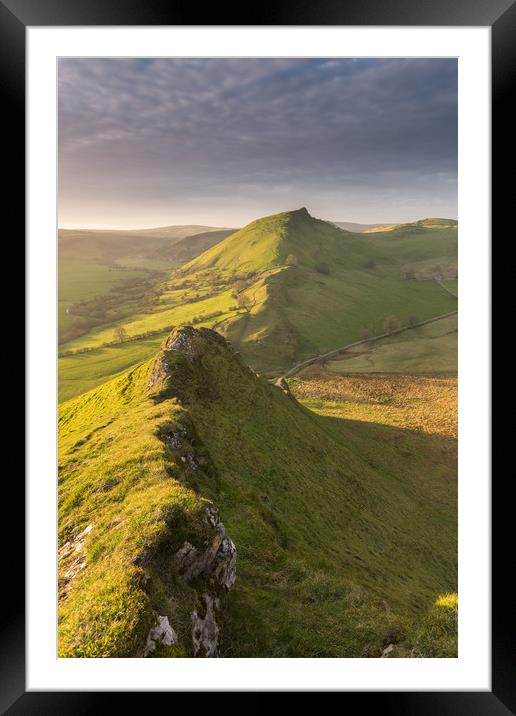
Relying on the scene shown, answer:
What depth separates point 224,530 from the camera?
7.65m

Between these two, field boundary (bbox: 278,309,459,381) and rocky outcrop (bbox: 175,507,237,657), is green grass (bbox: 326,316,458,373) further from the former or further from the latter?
rocky outcrop (bbox: 175,507,237,657)

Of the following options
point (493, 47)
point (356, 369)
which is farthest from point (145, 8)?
point (356, 369)

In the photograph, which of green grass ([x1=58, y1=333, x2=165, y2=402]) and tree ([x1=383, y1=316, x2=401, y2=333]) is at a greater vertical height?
tree ([x1=383, y1=316, x2=401, y2=333])

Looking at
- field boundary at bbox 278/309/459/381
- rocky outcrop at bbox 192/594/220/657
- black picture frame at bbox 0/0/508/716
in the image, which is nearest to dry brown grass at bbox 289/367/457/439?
field boundary at bbox 278/309/459/381

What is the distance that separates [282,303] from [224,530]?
113m

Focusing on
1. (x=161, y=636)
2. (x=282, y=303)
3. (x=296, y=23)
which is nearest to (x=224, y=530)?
(x=161, y=636)

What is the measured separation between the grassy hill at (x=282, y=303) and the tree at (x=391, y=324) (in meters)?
2.15

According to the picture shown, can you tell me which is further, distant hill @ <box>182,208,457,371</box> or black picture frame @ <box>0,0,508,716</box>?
distant hill @ <box>182,208,457,371</box>

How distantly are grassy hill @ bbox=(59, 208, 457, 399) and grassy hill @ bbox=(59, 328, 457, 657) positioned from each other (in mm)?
62600

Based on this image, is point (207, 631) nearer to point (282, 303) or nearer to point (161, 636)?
point (161, 636)

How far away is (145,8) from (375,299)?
463 ft

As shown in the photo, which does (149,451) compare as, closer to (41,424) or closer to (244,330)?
(41,424)

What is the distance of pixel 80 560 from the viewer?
709cm

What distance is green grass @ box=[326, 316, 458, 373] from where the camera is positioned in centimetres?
8494
